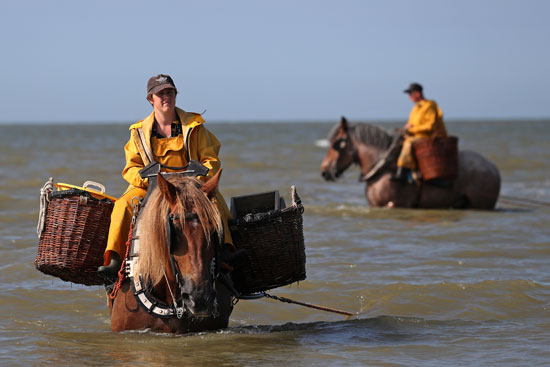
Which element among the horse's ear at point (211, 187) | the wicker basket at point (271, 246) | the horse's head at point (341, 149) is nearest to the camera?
the horse's ear at point (211, 187)

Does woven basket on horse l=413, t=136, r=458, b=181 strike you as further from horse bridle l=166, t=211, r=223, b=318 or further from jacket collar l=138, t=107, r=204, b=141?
horse bridle l=166, t=211, r=223, b=318

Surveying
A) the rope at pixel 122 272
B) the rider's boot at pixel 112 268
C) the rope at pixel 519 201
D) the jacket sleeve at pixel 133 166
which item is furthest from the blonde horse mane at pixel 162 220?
the rope at pixel 519 201

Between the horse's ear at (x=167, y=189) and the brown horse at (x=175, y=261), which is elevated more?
the horse's ear at (x=167, y=189)

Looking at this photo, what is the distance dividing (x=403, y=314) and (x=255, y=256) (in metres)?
1.99

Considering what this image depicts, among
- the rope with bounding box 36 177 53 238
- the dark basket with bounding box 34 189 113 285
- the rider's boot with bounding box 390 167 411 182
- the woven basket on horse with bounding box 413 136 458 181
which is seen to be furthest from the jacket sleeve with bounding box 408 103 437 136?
the rope with bounding box 36 177 53 238

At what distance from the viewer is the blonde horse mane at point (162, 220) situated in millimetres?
5070

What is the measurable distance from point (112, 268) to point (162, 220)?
26.8 inches

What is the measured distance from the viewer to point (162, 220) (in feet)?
16.7

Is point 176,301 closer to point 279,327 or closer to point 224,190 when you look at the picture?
point 279,327

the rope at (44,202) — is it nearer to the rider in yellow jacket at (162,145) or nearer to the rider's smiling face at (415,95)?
the rider in yellow jacket at (162,145)

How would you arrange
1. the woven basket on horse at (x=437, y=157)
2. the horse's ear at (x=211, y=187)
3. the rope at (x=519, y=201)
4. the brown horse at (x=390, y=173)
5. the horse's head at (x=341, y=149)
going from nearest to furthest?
the horse's ear at (x=211, y=187) < the woven basket on horse at (x=437, y=157) < the brown horse at (x=390, y=173) < the horse's head at (x=341, y=149) < the rope at (x=519, y=201)

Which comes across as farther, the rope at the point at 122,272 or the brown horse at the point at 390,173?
the brown horse at the point at 390,173

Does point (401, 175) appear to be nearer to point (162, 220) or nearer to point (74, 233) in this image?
point (74, 233)

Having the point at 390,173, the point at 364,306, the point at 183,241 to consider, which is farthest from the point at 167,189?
the point at 390,173
